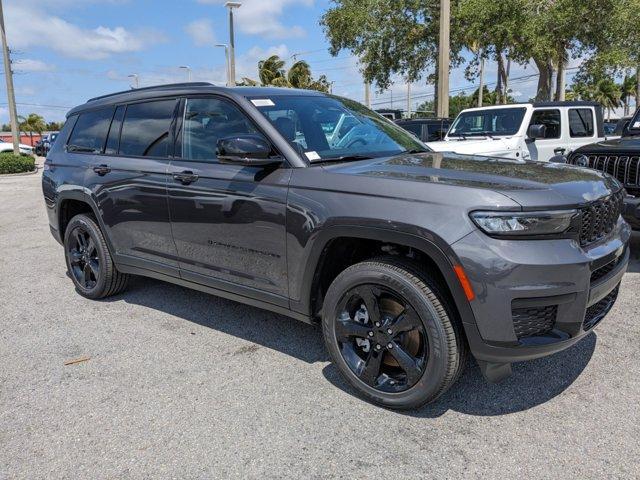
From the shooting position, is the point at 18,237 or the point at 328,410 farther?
the point at 18,237

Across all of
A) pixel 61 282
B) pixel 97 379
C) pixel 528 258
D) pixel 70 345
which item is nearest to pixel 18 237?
pixel 61 282

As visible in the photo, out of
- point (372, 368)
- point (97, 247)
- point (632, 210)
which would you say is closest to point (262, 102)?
point (372, 368)

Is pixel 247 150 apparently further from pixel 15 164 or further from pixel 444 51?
pixel 15 164

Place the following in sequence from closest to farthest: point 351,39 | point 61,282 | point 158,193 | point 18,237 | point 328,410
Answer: point 328,410, point 158,193, point 61,282, point 18,237, point 351,39

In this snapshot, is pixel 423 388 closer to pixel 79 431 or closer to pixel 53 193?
pixel 79 431

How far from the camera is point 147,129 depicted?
430cm

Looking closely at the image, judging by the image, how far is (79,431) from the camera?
2900 mm

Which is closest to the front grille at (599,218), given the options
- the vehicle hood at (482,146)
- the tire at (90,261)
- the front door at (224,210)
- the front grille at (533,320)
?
the front grille at (533,320)

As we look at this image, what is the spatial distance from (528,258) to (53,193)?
450 centimetres

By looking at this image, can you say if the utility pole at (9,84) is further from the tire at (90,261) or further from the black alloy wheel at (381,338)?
the black alloy wheel at (381,338)

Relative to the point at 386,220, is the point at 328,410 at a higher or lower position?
lower

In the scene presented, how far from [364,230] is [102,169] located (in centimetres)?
270

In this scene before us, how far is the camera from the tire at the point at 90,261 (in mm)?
4801

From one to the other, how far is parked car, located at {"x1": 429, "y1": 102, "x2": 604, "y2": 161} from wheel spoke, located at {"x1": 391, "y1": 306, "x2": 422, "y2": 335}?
5.94 metres
